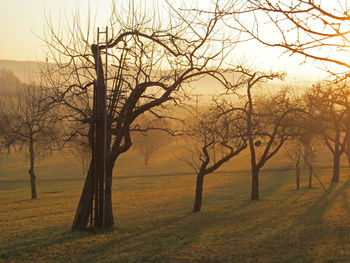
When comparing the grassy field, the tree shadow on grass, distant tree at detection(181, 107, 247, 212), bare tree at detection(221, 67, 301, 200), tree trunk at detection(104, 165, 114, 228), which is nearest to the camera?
the tree shadow on grass

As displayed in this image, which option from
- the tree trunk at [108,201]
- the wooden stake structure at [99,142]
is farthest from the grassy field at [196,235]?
the wooden stake structure at [99,142]

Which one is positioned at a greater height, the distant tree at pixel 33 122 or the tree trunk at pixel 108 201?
the distant tree at pixel 33 122

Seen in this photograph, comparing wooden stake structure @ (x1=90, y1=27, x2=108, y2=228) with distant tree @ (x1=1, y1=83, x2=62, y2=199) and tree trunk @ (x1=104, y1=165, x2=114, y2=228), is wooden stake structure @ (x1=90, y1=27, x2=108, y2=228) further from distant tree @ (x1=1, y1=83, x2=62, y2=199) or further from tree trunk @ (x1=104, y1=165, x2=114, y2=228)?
distant tree @ (x1=1, y1=83, x2=62, y2=199)

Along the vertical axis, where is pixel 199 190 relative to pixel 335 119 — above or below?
below

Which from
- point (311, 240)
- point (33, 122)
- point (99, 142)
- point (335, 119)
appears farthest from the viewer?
point (335, 119)

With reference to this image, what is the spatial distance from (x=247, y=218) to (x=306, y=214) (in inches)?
137

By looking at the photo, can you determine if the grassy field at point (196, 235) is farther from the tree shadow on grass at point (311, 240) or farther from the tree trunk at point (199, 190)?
the tree trunk at point (199, 190)

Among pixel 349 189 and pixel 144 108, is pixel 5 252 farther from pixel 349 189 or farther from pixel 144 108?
pixel 349 189

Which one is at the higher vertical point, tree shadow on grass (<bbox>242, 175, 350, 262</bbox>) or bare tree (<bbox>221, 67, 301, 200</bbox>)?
bare tree (<bbox>221, 67, 301, 200</bbox>)

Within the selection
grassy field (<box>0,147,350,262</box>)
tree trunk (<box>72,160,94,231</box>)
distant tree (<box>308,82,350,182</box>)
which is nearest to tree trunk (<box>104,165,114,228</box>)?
grassy field (<box>0,147,350,262</box>)

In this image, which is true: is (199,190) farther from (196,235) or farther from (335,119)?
(335,119)

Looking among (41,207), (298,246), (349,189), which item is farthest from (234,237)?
(349,189)

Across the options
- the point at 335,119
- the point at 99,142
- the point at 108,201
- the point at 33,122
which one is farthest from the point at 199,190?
the point at 335,119

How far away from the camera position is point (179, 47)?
54.5 feet
